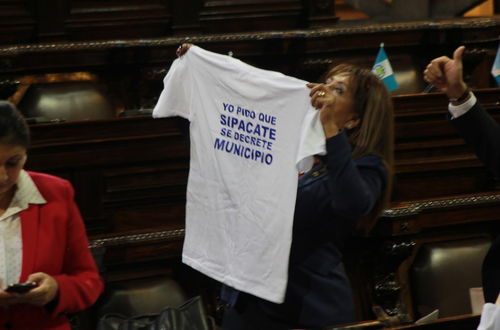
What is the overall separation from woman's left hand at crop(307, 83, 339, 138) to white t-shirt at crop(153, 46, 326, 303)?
22mm

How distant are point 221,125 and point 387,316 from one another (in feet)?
3.60

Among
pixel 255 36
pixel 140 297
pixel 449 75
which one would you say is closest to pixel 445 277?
pixel 140 297

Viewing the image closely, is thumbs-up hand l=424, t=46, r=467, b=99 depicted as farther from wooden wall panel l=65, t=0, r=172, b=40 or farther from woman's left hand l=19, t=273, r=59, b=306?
wooden wall panel l=65, t=0, r=172, b=40

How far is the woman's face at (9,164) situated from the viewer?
5.02 feet

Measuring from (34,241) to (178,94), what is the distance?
0.68m

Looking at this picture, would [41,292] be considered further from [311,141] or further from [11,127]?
[311,141]

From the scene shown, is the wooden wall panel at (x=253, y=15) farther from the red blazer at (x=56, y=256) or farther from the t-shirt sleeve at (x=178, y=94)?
the red blazer at (x=56, y=256)

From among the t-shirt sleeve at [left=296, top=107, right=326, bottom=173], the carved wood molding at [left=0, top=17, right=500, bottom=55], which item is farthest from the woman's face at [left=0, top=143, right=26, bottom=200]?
the carved wood molding at [left=0, top=17, right=500, bottom=55]

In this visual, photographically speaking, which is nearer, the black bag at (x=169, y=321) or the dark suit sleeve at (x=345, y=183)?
the dark suit sleeve at (x=345, y=183)

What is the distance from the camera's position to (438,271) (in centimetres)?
270

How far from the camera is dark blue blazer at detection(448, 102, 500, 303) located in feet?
4.96

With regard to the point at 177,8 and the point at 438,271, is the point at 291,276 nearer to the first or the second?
the point at 438,271

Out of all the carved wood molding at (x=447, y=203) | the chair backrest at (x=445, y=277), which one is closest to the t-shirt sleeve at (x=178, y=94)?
the carved wood molding at (x=447, y=203)

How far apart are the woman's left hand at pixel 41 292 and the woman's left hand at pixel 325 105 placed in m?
0.71
